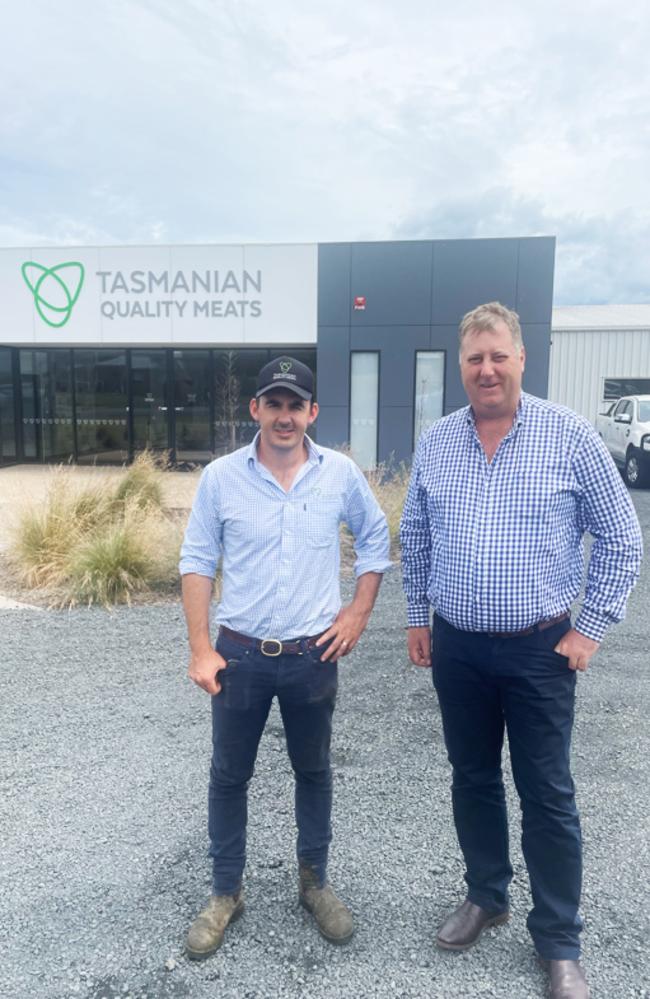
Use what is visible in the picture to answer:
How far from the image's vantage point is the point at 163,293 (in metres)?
14.3

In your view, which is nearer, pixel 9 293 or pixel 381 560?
pixel 381 560

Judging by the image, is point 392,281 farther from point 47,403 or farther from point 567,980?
point 567,980

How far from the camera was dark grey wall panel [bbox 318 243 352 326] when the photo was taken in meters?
13.8

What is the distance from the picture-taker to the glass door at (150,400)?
1541cm

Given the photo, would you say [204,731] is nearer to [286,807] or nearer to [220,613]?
[286,807]

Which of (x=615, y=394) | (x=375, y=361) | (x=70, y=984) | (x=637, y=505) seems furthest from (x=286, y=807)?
(x=615, y=394)

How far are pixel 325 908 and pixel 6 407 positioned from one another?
15.4 meters

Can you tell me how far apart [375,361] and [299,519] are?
12167mm

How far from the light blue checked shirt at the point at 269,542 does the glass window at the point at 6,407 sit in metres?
14.9

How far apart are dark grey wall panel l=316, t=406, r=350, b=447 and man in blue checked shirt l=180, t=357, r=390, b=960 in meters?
11.9

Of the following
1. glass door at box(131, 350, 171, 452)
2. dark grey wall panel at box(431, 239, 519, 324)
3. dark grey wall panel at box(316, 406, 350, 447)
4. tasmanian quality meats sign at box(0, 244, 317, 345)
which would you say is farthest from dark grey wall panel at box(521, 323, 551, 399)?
glass door at box(131, 350, 171, 452)

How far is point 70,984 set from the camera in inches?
83.5

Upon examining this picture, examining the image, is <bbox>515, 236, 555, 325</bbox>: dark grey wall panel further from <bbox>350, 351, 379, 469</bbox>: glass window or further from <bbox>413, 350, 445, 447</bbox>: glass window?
<bbox>350, 351, 379, 469</bbox>: glass window

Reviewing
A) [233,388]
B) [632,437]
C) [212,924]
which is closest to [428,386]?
[632,437]
